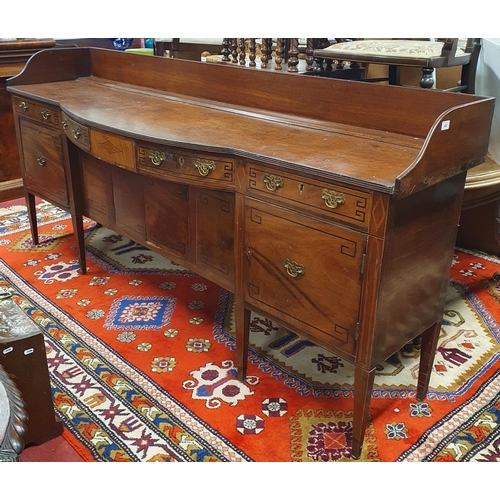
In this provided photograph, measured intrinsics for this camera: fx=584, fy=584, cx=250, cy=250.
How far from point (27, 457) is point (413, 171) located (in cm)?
154

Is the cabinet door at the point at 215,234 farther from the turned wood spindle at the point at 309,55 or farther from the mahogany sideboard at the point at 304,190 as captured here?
the turned wood spindle at the point at 309,55

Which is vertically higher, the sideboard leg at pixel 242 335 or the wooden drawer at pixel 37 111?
the wooden drawer at pixel 37 111

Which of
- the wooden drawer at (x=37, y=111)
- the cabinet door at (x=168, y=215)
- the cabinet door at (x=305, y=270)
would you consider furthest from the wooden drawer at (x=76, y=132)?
the cabinet door at (x=305, y=270)

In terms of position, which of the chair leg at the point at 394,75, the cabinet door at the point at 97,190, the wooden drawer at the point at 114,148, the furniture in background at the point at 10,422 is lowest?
the cabinet door at the point at 97,190

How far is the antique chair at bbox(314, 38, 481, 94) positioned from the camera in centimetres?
285

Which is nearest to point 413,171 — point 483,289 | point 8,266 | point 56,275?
point 483,289

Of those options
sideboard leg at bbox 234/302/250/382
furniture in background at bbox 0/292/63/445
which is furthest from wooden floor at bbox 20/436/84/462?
sideboard leg at bbox 234/302/250/382

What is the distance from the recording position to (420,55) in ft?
9.41

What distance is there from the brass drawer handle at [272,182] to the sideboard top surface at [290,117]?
53mm

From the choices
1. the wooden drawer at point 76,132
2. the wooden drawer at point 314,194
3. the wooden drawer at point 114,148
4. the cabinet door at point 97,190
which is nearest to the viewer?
the wooden drawer at point 314,194

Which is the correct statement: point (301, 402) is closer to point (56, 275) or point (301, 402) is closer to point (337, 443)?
point (337, 443)

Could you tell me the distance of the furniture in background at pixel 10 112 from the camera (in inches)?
164
